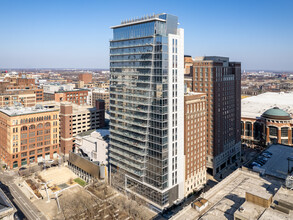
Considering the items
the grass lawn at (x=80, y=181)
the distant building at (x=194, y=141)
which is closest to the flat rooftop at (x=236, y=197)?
the distant building at (x=194, y=141)

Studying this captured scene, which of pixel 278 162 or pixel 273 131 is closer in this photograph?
pixel 278 162

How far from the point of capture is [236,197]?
58.9m

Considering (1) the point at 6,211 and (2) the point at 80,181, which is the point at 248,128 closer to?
(2) the point at 80,181

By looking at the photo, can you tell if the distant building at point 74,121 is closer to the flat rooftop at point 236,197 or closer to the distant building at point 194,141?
the distant building at point 194,141

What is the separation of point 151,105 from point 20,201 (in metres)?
60.2

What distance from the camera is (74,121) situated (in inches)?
5571

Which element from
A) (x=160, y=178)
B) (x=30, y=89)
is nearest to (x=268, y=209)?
(x=160, y=178)

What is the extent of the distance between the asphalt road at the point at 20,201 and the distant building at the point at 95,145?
32.4 metres

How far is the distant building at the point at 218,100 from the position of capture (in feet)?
359

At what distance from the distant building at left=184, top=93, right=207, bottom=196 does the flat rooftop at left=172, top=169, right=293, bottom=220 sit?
21780mm

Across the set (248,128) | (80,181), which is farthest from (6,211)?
(248,128)

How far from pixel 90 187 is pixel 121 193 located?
13.2m

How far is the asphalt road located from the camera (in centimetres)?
8192

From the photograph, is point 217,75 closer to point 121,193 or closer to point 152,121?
point 152,121
